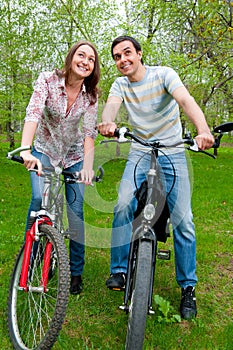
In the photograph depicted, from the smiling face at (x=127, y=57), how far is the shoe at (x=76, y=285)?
1930mm

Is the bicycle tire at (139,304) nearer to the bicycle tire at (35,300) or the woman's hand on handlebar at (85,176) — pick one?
the bicycle tire at (35,300)

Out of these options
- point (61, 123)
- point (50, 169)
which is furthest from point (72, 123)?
point (50, 169)

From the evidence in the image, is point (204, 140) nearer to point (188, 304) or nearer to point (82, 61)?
point (82, 61)

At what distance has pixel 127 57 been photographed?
3148mm

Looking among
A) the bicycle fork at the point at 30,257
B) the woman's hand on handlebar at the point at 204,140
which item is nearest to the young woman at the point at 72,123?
the bicycle fork at the point at 30,257

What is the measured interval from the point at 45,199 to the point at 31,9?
13.6m

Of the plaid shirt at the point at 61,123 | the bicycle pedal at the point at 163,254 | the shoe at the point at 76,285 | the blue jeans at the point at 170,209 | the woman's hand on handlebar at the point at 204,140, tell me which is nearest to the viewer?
the woman's hand on handlebar at the point at 204,140

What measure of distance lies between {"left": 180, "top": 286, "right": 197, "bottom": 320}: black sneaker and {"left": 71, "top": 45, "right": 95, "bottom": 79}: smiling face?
2011 mm

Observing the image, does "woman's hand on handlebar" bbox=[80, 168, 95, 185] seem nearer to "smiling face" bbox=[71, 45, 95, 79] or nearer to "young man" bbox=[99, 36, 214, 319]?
"young man" bbox=[99, 36, 214, 319]

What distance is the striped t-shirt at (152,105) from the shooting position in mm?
3223

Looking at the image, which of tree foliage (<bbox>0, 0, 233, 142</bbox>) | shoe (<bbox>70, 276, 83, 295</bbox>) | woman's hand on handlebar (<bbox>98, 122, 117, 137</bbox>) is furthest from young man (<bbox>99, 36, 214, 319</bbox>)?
tree foliage (<bbox>0, 0, 233, 142</bbox>)

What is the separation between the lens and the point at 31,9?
14836mm

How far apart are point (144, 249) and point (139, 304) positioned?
347 mm

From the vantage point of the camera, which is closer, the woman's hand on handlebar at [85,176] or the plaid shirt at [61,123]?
the woman's hand on handlebar at [85,176]
